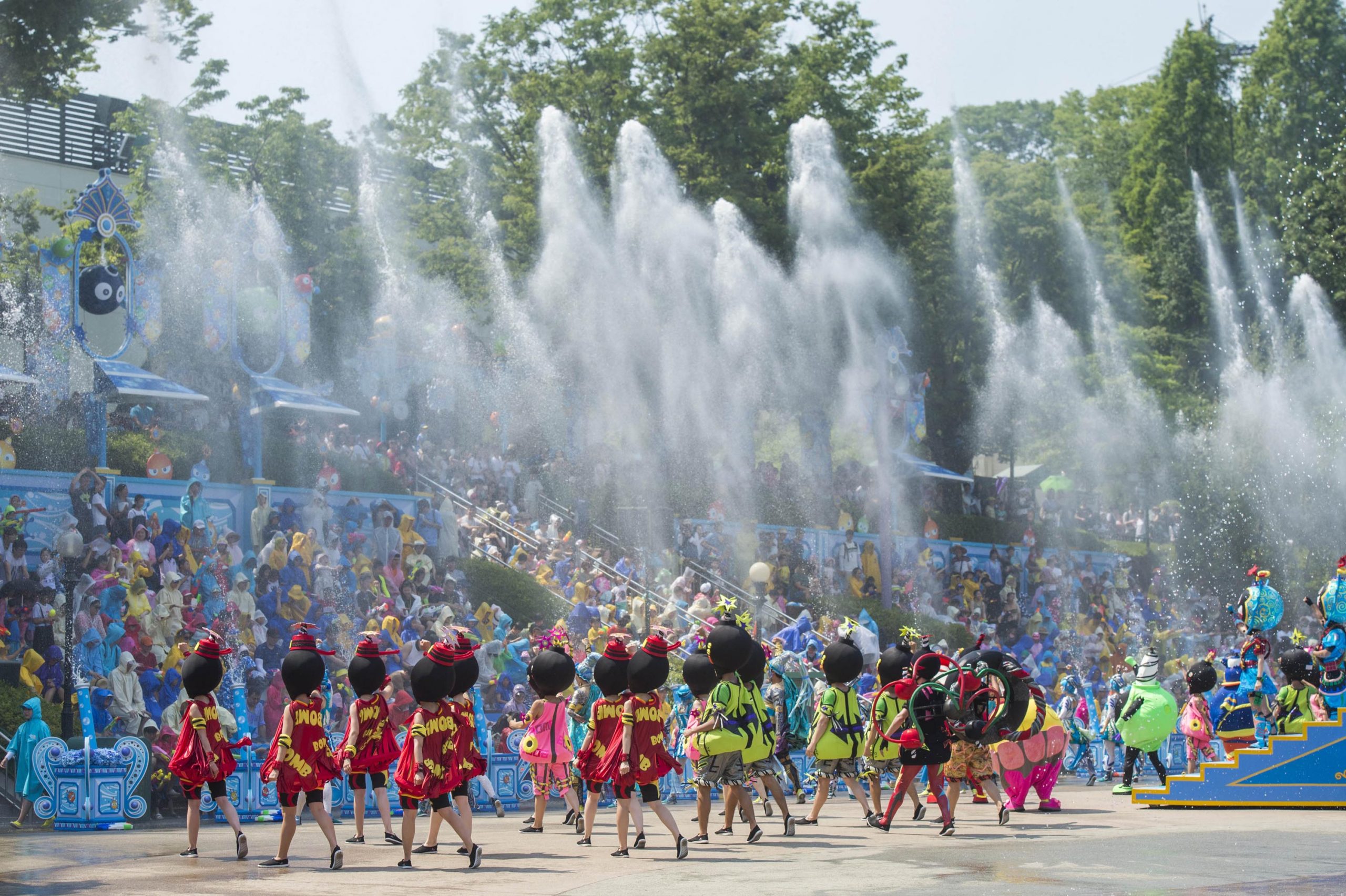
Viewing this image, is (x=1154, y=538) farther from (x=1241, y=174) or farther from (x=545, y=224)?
(x=545, y=224)

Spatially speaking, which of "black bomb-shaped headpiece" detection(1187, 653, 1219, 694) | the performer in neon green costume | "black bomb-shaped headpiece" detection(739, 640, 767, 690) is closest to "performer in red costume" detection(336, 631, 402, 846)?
"black bomb-shaped headpiece" detection(739, 640, 767, 690)

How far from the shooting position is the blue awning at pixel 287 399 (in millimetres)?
24109

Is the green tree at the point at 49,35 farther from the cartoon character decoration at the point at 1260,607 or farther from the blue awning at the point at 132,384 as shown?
the cartoon character decoration at the point at 1260,607

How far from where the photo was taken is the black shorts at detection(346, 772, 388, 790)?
41.0ft

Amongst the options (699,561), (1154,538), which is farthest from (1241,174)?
(699,561)

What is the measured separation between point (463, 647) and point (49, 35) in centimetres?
1275

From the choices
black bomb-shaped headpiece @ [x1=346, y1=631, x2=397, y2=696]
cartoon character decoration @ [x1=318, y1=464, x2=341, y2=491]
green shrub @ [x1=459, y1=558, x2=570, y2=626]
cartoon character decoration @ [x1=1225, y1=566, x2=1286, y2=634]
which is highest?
cartoon character decoration @ [x1=318, y1=464, x2=341, y2=491]

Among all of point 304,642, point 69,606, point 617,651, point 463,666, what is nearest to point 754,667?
point 617,651

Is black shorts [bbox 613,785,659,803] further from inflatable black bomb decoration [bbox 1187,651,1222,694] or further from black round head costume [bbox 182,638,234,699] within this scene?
inflatable black bomb decoration [bbox 1187,651,1222,694]

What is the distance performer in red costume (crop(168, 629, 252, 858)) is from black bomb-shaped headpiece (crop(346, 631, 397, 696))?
988 mm

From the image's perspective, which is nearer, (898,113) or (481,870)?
(481,870)

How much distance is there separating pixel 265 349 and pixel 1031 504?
843 inches

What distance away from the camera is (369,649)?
12.1 meters

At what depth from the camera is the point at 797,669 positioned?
18344mm
